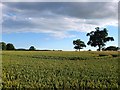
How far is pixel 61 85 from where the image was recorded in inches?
885

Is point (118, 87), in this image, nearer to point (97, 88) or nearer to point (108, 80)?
point (97, 88)

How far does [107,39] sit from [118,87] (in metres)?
103

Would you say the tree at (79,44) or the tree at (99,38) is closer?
the tree at (99,38)

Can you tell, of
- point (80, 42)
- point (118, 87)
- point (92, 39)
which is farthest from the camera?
point (80, 42)

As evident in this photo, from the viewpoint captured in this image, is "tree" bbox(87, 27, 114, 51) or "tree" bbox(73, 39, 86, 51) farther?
"tree" bbox(73, 39, 86, 51)

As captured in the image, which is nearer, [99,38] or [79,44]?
[99,38]

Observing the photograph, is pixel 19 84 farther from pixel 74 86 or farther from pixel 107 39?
pixel 107 39

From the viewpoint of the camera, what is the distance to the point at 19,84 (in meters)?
21.8

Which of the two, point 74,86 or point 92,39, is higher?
point 92,39

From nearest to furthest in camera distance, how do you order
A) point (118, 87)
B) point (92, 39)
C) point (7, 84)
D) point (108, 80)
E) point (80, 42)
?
point (7, 84), point (118, 87), point (108, 80), point (92, 39), point (80, 42)

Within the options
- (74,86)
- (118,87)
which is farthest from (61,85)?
(118,87)

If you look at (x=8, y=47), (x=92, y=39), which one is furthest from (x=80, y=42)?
(x=8, y=47)

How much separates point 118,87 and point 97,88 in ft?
6.28

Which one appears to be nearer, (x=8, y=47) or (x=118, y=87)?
(x=118, y=87)
